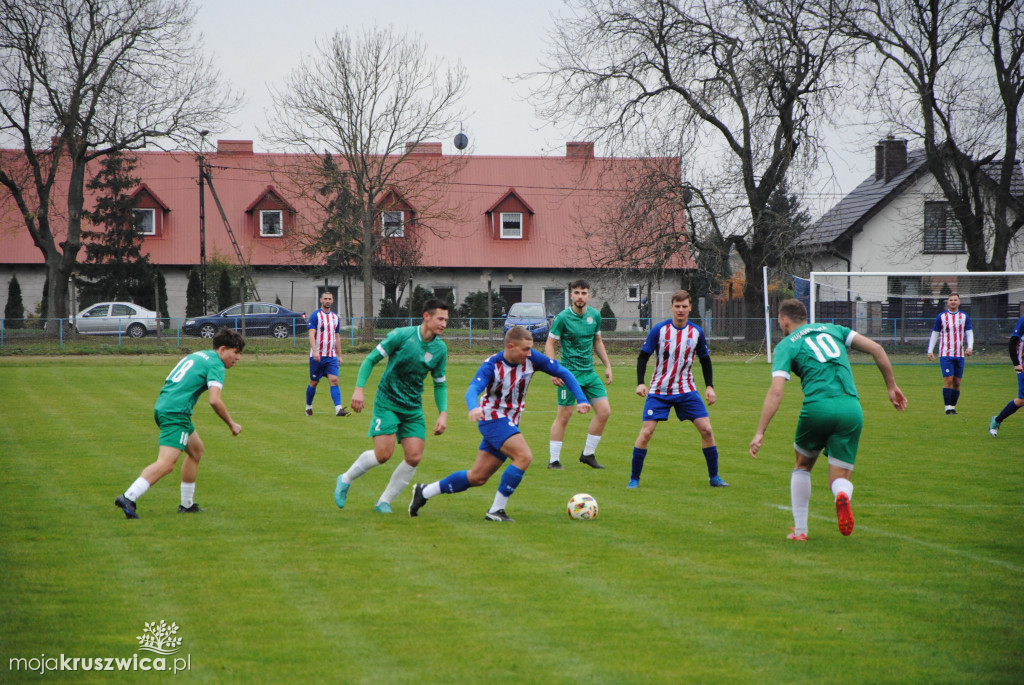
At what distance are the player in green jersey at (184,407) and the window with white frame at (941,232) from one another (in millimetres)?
36181

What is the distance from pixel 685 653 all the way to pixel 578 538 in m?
2.73

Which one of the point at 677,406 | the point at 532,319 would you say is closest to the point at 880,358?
the point at 677,406

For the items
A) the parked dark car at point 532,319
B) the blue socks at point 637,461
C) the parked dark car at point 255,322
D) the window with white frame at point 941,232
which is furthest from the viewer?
the window with white frame at point 941,232

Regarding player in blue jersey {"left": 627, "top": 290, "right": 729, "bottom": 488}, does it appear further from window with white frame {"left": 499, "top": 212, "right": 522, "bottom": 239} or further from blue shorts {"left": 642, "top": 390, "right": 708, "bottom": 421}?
window with white frame {"left": 499, "top": 212, "right": 522, "bottom": 239}

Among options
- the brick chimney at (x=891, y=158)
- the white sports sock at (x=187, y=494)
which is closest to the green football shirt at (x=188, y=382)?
the white sports sock at (x=187, y=494)

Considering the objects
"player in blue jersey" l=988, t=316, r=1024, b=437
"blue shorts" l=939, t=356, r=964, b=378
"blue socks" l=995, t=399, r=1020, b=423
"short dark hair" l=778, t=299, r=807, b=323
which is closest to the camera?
"short dark hair" l=778, t=299, r=807, b=323

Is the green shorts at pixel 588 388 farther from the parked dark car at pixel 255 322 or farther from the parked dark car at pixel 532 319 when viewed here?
the parked dark car at pixel 255 322

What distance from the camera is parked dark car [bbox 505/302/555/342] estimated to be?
3309 cm

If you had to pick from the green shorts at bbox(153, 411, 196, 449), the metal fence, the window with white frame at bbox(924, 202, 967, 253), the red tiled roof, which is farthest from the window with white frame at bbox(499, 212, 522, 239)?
the green shorts at bbox(153, 411, 196, 449)

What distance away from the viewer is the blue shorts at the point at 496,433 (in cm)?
799

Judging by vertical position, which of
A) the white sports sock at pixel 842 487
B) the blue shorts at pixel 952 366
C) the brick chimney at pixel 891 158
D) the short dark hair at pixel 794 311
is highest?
the brick chimney at pixel 891 158

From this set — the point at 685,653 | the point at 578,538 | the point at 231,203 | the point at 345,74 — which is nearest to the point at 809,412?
the point at 578,538

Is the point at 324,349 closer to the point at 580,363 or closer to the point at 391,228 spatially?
the point at 580,363

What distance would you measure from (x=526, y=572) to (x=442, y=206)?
139 ft
